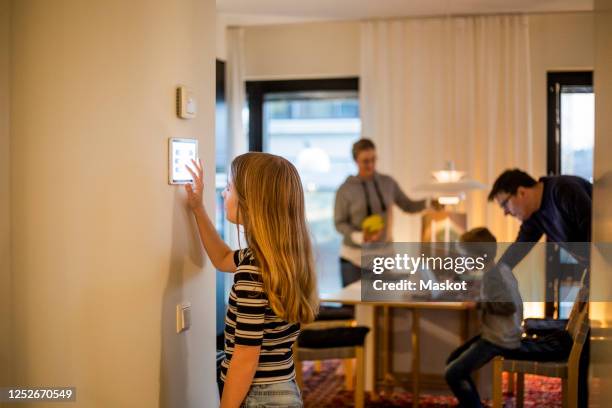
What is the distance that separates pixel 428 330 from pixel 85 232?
320 cm

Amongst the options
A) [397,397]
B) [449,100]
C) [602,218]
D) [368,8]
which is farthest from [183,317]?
[449,100]

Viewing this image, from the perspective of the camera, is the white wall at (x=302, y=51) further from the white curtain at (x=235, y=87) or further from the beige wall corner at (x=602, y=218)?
the beige wall corner at (x=602, y=218)

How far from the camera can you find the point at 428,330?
197 inches

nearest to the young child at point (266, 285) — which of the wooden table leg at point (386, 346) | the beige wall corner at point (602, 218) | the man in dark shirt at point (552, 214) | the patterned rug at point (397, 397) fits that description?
the beige wall corner at point (602, 218)

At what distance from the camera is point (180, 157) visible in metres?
2.48

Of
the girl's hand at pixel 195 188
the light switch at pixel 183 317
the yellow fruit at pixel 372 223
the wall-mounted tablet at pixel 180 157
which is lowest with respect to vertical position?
the light switch at pixel 183 317

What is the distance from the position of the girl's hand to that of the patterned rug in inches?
101

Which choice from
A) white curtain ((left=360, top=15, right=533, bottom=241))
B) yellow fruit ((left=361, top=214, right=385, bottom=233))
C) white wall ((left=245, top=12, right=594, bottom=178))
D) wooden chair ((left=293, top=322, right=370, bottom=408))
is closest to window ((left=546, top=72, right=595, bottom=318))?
white wall ((left=245, top=12, right=594, bottom=178))

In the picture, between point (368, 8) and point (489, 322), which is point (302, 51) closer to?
point (368, 8)

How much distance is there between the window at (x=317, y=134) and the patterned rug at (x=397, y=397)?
5.72 ft

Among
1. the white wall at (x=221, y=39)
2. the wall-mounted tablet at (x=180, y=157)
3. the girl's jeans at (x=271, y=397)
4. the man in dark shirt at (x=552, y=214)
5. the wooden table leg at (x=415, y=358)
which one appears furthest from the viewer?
the white wall at (x=221, y=39)

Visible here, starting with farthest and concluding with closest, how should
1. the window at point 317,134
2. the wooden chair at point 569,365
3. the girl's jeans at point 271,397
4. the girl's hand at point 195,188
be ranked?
the window at point 317,134, the wooden chair at point 569,365, the girl's hand at point 195,188, the girl's jeans at point 271,397

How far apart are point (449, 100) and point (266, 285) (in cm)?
468

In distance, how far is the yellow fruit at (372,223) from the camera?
18.8 ft
